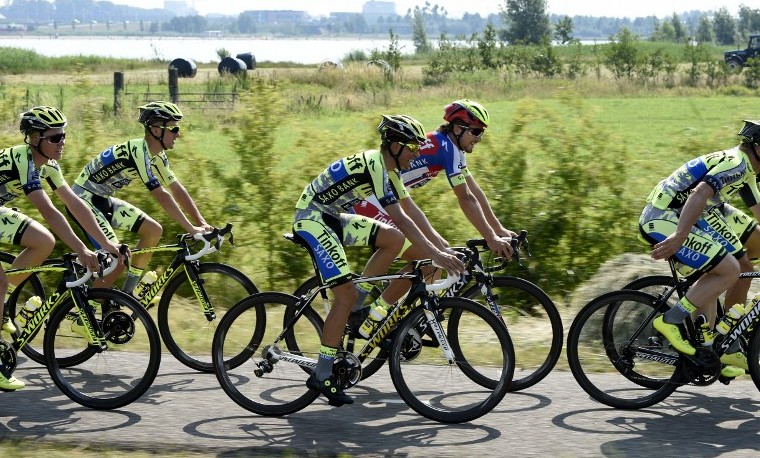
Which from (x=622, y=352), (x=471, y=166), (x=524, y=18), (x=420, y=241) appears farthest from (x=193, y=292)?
(x=524, y=18)

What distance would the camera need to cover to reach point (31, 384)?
7770 millimetres

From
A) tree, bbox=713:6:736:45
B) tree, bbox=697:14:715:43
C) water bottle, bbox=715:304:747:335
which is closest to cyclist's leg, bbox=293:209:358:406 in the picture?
water bottle, bbox=715:304:747:335

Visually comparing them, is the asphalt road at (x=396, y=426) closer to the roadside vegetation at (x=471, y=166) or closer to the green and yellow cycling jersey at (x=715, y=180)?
the green and yellow cycling jersey at (x=715, y=180)

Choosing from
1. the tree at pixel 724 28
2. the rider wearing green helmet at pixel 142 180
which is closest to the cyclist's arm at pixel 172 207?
the rider wearing green helmet at pixel 142 180

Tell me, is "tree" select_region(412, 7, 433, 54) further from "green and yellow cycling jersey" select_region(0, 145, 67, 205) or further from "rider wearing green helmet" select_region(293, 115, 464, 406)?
"rider wearing green helmet" select_region(293, 115, 464, 406)

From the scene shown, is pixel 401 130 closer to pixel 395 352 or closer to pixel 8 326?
pixel 395 352

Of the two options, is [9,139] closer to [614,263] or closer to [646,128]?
[614,263]

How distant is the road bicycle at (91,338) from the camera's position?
716cm

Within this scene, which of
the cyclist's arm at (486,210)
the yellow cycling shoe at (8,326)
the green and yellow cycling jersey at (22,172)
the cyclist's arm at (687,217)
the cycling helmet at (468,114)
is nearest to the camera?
the cyclist's arm at (687,217)

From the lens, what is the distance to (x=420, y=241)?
6.76 m

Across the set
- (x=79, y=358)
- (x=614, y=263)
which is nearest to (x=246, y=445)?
(x=79, y=358)

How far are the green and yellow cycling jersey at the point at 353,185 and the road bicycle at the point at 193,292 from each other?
1474 mm

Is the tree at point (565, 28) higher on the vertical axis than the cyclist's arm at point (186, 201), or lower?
higher

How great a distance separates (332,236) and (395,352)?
0.85m
